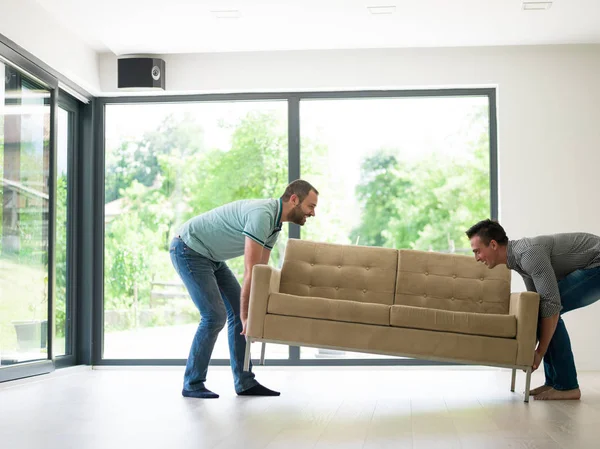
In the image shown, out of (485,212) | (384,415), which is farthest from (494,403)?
(485,212)

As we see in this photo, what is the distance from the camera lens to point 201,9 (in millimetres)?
5609

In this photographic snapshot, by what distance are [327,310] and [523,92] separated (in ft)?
9.99

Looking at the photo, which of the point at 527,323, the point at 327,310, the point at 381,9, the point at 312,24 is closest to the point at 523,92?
the point at 381,9

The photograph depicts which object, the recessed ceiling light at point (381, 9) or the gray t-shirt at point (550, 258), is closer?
the gray t-shirt at point (550, 258)

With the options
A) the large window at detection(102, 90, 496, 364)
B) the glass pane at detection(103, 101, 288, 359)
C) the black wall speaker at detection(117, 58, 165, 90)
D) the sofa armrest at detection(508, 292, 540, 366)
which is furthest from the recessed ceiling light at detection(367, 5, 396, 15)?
the sofa armrest at detection(508, 292, 540, 366)

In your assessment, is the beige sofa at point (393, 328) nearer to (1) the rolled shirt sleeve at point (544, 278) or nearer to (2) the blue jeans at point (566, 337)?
(1) the rolled shirt sleeve at point (544, 278)

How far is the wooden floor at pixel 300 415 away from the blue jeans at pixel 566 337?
0.59ft

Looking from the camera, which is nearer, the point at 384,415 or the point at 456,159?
the point at 384,415

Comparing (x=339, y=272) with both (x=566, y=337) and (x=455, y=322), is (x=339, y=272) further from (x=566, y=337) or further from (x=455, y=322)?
(x=566, y=337)

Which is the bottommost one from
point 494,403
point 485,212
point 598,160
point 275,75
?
point 494,403

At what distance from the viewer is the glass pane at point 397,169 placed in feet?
21.0

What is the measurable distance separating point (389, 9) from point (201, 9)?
127 centimetres

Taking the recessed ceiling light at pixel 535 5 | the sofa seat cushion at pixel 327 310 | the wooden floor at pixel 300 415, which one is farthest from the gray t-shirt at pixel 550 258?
the recessed ceiling light at pixel 535 5

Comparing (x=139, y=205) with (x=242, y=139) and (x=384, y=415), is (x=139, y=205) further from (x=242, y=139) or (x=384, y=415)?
(x=384, y=415)
